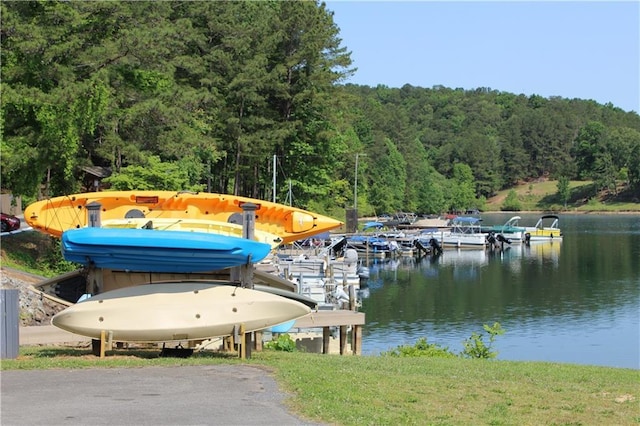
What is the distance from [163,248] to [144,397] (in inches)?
172

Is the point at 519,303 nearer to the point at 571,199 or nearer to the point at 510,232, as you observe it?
the point at 510,232

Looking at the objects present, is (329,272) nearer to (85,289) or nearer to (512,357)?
(512,357)

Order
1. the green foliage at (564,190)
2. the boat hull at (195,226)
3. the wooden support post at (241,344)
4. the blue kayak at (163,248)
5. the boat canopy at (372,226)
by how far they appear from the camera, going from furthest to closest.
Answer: the green foliage at (564,190) → the boat canopy at (372,226) → the boat hull at (195,226) → the wooden support post at (241,344) → the blue kayak at (163,248)

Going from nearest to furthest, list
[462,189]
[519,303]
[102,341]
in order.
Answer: [102,341], [519,303], [462,189]

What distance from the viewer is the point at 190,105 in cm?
4747

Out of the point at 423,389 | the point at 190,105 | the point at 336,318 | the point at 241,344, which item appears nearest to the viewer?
the point at 423,389

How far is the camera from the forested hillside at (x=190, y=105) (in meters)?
34.7

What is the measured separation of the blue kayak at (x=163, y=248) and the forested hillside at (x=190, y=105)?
18.8 m

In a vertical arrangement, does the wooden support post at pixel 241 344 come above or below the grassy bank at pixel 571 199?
below

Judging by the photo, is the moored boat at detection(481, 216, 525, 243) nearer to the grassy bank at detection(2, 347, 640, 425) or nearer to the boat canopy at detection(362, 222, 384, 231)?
the boat canopy at detection(362, 222, 384, 231)

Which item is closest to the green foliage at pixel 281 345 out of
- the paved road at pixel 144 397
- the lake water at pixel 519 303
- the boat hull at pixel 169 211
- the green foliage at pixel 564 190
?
the boat hull at pixel 169 211

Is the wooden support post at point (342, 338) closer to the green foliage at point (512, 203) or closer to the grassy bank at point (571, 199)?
the grassy bank at point (571, 199)

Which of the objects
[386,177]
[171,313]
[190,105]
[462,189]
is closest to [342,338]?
[171,313]

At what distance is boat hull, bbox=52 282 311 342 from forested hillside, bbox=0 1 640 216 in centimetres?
1913
